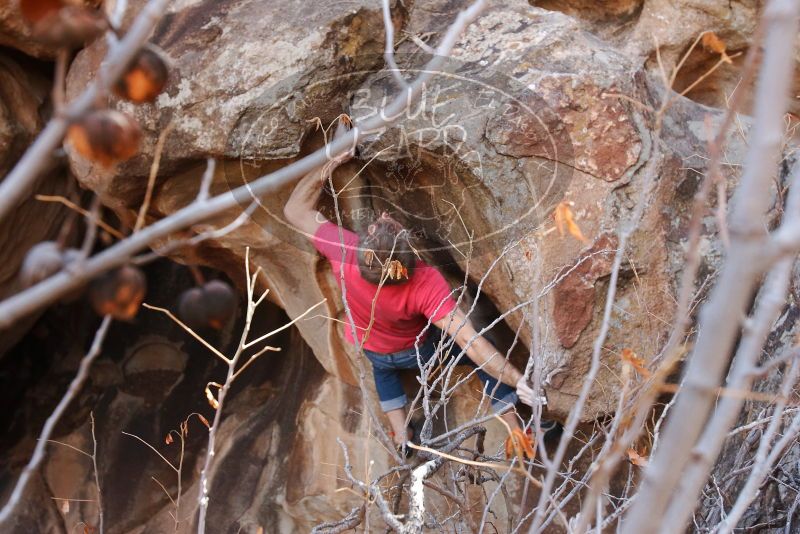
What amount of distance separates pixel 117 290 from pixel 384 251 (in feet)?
4.77

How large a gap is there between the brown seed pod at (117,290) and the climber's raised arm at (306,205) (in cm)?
153

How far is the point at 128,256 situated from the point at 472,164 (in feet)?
5.07

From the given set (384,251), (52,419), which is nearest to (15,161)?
(384,251)

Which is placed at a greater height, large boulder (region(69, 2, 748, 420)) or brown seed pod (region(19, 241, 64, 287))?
brown seed pod (region(19, 241, 64, 287))

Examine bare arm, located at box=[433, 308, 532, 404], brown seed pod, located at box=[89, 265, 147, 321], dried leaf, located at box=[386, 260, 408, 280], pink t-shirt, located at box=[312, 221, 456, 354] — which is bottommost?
bare arm, located at box=[433, 308, 532, 404]

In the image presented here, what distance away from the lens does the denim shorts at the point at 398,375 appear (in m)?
2.67

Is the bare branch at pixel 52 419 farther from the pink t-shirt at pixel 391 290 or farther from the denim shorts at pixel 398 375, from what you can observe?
the denim shorts at pixel 398 375

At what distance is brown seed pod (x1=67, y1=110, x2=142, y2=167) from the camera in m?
0.95

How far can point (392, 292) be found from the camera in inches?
99.9

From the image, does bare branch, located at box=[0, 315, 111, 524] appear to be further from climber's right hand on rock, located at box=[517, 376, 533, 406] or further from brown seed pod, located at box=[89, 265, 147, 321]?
climber's right hand on rock, located at box=[517, 376, 533, 406]

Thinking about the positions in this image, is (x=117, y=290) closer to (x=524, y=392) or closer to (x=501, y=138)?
(x=501, y=138)

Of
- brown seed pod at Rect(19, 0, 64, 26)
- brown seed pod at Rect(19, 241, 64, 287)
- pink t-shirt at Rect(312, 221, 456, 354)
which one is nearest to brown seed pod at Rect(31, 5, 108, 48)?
brown seed pod at Rect(19, 0, 64, 26)

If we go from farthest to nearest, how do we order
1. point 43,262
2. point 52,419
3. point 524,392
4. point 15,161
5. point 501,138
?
point 15,161 → point 524,392 → point 501,138 → point 52,419 → point 43,262

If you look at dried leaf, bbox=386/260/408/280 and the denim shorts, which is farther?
the denim shorts
